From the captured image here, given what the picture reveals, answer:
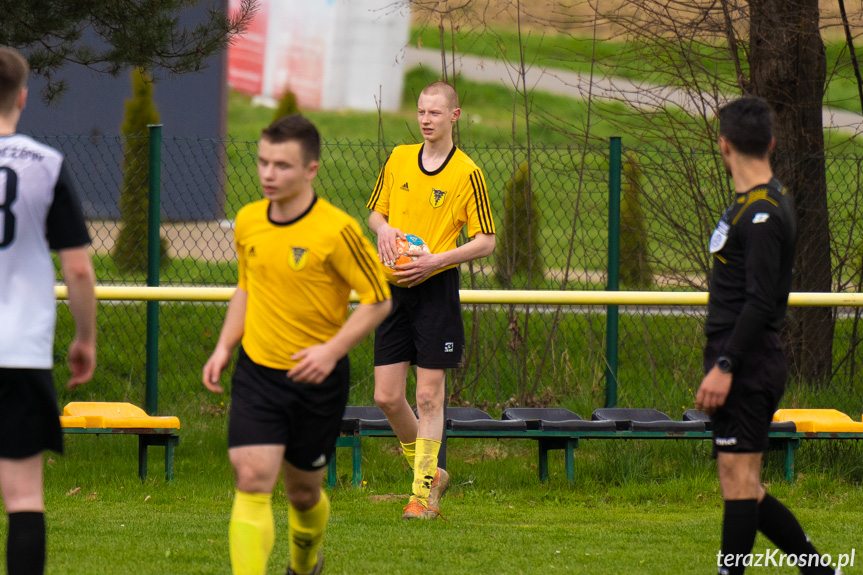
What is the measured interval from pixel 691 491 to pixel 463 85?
2732 cm

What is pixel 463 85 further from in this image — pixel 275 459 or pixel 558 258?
pixel 275 459

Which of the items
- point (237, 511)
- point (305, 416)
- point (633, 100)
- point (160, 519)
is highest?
point (633, 100)

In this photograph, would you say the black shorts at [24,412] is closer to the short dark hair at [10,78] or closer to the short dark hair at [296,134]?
the short dark hair at [10,78]

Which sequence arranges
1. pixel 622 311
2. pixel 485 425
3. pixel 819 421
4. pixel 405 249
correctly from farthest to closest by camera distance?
pixel 622 311 < pixel 819 421 < pixel 485 425 < pixel 405 249

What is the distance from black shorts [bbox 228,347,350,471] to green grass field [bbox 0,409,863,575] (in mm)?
937

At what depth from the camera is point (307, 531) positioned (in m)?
3.76

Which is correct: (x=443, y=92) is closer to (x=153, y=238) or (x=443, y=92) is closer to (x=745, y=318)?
(x=745, y=318)

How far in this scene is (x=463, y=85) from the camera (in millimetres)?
32219

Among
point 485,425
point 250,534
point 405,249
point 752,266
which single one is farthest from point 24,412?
point 485,425

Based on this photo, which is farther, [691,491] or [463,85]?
[463,85]

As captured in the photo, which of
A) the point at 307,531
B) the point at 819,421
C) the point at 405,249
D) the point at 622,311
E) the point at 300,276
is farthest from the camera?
the point at 622,311

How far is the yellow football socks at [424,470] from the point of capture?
5199 mm

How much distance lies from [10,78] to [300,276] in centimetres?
117

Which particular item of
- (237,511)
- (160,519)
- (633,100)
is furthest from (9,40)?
(237,511)
